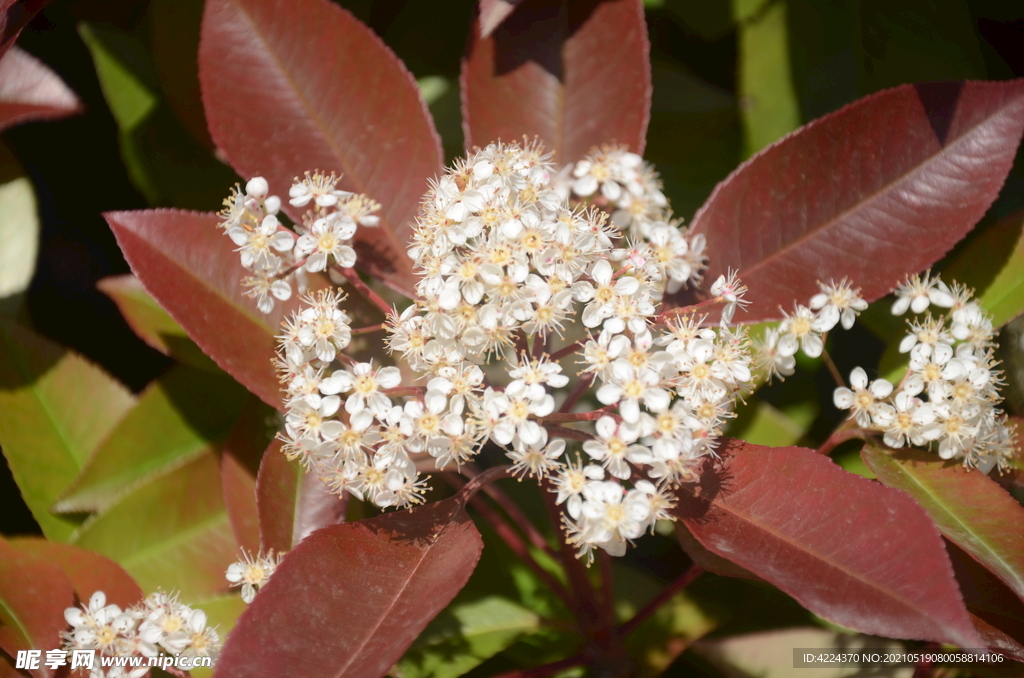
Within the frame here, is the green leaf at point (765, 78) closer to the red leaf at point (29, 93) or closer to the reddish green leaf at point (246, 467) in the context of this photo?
the reddish green leaf at point (246, 467)

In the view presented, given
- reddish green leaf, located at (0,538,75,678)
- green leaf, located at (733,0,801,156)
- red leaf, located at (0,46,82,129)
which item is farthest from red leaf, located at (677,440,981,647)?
red leaf, located at (0,46,82,129)

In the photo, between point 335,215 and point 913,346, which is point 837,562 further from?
point 335,215

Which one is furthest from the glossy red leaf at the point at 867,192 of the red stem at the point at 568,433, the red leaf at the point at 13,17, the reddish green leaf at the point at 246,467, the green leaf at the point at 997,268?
the red leaf at the point at 13,17

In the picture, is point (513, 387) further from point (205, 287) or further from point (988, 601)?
point (988, 601)

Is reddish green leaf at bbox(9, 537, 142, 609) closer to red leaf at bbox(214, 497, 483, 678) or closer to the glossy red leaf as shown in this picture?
red leaf at bbox(214, 497, 483, 678)

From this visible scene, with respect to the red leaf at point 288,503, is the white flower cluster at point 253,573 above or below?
below
